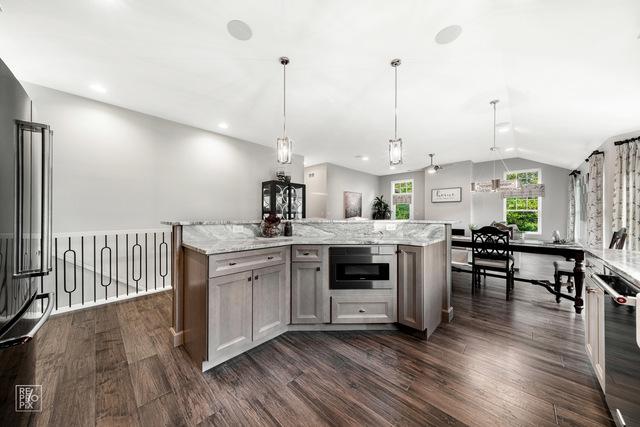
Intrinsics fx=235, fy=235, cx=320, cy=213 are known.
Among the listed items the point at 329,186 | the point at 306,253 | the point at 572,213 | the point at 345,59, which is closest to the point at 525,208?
the point at 572,213

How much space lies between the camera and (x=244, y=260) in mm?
1982

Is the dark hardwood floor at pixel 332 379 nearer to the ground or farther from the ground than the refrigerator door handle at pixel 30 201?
nearer to the ground

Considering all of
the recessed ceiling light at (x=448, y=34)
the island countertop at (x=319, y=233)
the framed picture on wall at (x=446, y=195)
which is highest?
the recessed ceiling light at (x=448, y=34)

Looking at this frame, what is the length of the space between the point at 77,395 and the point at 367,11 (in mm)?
3459

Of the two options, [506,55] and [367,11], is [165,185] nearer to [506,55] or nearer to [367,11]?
[367,11]

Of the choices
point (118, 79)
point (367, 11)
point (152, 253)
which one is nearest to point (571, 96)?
point (367, 11)

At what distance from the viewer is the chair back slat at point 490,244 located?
3.44 meters

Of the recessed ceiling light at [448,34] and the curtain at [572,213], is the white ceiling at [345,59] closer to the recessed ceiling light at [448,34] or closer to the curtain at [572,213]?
the recessed ceiling light at [448,34]

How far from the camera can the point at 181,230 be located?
2168 millimetres

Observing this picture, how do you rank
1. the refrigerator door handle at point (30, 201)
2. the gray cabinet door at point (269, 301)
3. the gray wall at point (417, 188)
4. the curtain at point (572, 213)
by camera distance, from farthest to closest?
the gray wall at point (417, 188) → the curtain at point (572, 213) → the gray cabinet door at point (269, 301) → the refrigerator door handle at point (30, 201)

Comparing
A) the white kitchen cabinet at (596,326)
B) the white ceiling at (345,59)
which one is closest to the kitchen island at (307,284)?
the white kitchen cabinet at (596,326)

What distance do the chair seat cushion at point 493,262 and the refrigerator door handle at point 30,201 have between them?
450 cm

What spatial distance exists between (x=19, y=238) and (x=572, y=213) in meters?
8.90

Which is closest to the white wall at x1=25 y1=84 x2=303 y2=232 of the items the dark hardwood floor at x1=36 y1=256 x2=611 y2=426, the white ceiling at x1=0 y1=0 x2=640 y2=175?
the white ceiling at x1=0 y1=0 x2=640 y2=175
